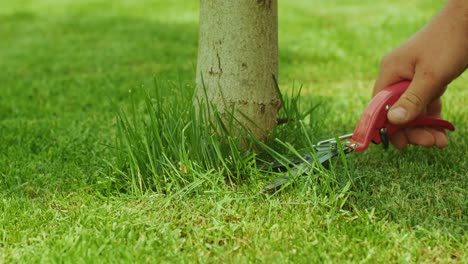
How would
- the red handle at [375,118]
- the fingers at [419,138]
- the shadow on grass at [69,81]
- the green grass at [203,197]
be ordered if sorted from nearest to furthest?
the green grass at [203,197] → the red handle at [375,118] → the fingers at [419,138] → the shadow on grass at [69,81]

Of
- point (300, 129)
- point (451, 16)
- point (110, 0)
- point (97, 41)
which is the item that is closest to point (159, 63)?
point (97, 41)

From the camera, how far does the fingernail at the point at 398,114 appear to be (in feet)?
7.95

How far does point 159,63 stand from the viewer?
17.4 ft

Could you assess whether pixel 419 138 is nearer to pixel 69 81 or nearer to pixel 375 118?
pixel 375 118

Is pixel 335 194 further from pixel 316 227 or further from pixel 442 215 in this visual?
pixel 442 215

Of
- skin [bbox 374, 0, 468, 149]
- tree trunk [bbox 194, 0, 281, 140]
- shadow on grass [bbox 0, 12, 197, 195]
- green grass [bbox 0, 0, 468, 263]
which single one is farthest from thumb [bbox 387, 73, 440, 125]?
shadow on grass [bbox 0, 12, 197, 195]

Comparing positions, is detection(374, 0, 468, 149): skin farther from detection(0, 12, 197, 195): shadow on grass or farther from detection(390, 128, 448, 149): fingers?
detection(0, 12, 197, 195): shadow on grass

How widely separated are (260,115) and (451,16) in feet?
2.62

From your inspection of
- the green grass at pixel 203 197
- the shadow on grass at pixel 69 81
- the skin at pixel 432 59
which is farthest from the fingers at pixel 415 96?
the shadow on grass at pixel 69 81

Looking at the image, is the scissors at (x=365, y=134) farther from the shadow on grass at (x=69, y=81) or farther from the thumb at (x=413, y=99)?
the shadow on grass at (x=69, y=81)

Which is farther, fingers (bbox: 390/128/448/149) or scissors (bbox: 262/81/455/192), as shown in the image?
fingers (bbox: 390/128/448/149)

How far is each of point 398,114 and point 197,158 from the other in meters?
0.76

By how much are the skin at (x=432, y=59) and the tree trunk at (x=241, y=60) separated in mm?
485

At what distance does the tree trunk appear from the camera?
2.52 meters
